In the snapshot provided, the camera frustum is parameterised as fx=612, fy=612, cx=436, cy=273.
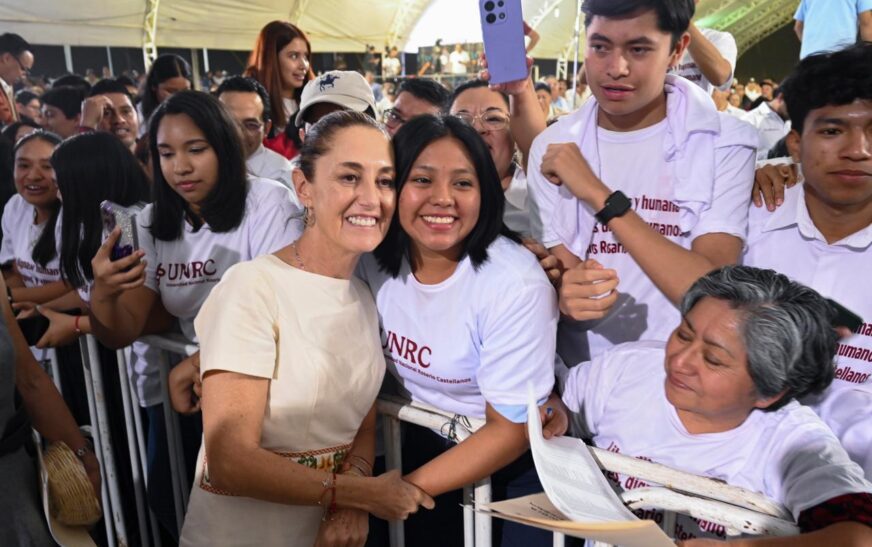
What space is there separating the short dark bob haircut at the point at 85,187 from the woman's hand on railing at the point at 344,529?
5.31ft

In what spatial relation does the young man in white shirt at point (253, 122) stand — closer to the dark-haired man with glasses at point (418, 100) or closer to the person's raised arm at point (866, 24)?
the dark-haired man with glasses at point (418, 100)

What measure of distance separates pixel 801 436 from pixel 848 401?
336mm

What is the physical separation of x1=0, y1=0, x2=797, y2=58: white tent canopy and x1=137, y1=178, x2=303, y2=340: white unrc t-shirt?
14.4 meters

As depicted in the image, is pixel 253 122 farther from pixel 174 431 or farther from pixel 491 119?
pixel 174 431

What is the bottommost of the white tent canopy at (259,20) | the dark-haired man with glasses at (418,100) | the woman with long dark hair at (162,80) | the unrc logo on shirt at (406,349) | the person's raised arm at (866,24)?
the unrc logo on shirt at (406,349)

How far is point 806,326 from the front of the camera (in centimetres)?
135

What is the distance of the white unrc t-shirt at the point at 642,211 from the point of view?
1.79 metres

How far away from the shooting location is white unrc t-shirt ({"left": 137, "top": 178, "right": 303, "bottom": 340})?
212 centimetres

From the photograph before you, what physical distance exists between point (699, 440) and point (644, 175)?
813mm

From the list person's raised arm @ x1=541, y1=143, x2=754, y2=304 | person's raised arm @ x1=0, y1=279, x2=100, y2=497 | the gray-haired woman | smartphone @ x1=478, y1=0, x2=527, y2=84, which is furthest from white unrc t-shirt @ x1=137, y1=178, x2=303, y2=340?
the gray-haired woman

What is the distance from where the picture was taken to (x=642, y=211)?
189cm

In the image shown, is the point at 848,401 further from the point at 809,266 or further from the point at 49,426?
the point at 49,426

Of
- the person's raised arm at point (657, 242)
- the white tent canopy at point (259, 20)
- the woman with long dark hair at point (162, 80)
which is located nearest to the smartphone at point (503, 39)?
the person's raised arm at point (657, 242)

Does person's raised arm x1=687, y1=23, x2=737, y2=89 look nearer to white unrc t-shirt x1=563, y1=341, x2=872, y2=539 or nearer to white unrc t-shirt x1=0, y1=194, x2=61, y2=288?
white unrc t-shirt x1=563, y1=341, x2=872, y2=539
